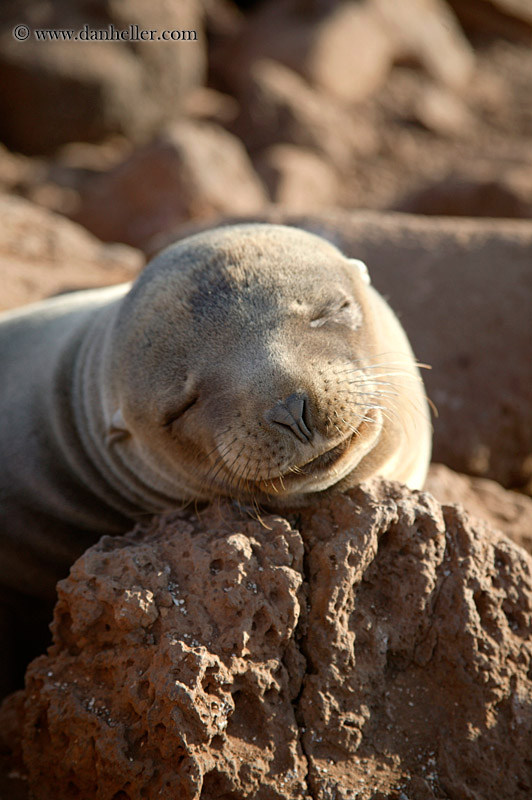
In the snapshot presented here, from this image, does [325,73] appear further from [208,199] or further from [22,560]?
[22,560]

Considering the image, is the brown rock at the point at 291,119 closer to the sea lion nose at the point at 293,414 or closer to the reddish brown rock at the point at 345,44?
the reddish brown rock at the point at 345,44

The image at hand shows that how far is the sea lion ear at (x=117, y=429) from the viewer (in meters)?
3.08

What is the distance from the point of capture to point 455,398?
486 cm

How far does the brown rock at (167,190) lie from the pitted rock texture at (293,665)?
222 inches

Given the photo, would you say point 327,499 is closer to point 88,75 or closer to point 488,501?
point 488,501

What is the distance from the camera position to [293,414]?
2439mm

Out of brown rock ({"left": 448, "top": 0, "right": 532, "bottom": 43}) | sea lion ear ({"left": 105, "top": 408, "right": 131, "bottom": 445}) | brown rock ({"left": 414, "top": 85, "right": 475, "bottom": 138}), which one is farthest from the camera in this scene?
brown rock ({"left": 448, "top": 0, "right": 532, "bottom": 43})

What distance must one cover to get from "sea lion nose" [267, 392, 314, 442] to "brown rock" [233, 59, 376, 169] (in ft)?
25.7

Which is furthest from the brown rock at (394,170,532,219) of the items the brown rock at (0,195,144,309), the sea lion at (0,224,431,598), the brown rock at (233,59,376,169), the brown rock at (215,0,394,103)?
the sea lion at (0,224,431,598)

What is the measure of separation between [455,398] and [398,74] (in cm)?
786

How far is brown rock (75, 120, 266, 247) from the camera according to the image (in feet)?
25.6

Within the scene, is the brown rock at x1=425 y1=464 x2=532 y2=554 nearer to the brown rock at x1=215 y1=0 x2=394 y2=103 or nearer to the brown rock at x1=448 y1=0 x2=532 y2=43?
the brown rock at x1=215 y1=0 x2=394 y2=103

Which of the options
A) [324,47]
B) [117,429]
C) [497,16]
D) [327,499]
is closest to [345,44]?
[324,47]

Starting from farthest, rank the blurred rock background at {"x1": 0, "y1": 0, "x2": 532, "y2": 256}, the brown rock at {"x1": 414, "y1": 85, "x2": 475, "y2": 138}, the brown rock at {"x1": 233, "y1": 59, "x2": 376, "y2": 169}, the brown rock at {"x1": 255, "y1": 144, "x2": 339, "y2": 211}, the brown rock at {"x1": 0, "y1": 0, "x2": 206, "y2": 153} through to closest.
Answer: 1. the brown rock at {"x1": 414, "y1": 85, "x2": 475, "y2": 138}
2. the brown rock at {"x1": 233, "y1": 59, "x2": 376, "y2": 169}
3. the brown rock at {"x1": 0, "y1": 0, "x2": 206, "y2": 153}
4. the brown rock at {"x1": 255, "y1": 144, "x2": 339, "y2": 211}
5. the blurred rock background at {"x1": 0, "y1": 0, "x2": 532, "y2": 256}
